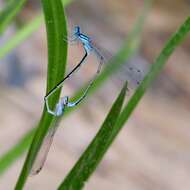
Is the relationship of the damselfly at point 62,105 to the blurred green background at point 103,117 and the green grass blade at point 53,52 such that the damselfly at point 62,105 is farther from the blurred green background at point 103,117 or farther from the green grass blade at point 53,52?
the blurred green background at point 103,117

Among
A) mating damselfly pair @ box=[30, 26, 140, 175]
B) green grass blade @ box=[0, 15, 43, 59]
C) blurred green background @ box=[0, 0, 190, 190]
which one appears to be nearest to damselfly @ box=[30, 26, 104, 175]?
mating damselfly pair @ box=[30, 26, 140, 175]

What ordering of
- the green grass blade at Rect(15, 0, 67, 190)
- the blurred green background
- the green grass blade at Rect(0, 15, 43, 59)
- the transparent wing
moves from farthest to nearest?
the blurred green background
the green grass blade at Rect(0, 15, 43, 59)
the transparent wing
the green grass blade at Rect(15, 0, 67, 190)

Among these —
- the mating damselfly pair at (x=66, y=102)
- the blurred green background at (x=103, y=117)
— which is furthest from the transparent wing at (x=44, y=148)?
the blurred green background at (x=103, y=117)

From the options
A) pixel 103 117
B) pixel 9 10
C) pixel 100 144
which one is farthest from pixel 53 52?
pixel 103 117

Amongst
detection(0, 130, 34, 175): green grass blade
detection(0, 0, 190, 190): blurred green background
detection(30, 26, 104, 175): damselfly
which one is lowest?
detection(0, 0, 190, 190): blurred green background

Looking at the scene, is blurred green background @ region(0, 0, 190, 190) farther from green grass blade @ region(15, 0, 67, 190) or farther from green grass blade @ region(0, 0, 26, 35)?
green grass blade @ region(15, 0, 67, 190)

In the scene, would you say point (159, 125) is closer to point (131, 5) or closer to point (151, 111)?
point (151, 111)
